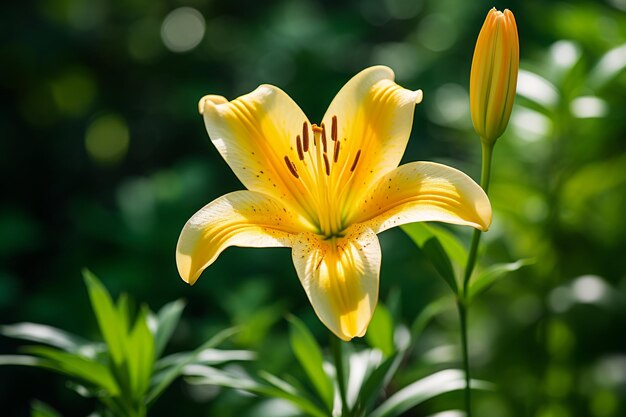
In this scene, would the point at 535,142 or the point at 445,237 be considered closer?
the point at 445,237

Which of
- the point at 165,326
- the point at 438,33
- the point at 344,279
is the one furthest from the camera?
the point at 438,33

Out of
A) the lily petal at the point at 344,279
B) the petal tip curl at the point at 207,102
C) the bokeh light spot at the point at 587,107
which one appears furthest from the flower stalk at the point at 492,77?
the bokeh light spot at the point at 587,107

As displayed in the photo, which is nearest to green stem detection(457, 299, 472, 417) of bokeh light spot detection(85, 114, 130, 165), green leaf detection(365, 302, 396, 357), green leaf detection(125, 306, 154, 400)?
green leaf detection(365, 302, 396, 357)

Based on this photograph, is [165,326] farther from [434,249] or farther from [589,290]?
[589,290]

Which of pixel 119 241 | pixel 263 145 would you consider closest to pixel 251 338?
pixel 263 145

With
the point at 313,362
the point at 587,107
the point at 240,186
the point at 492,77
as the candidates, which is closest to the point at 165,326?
the point at 313,362

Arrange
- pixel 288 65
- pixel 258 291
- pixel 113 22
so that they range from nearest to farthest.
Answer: pixel 258 291, pixel 288 65, pixel 113 22

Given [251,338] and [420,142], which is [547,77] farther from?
[420,142]
